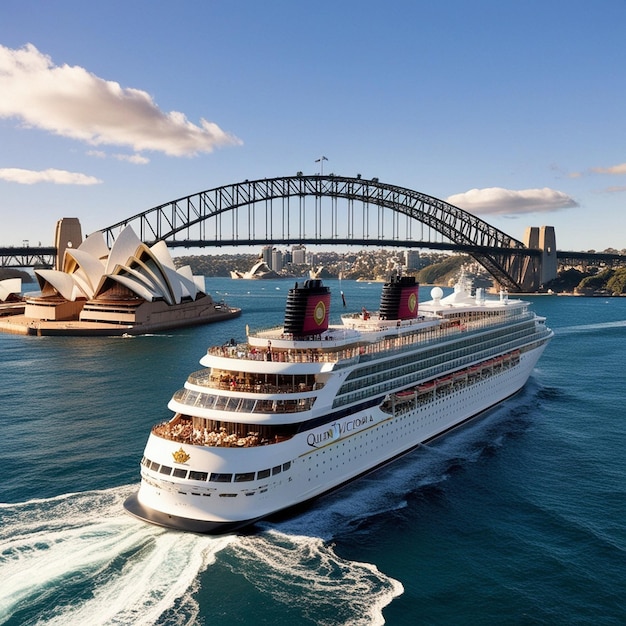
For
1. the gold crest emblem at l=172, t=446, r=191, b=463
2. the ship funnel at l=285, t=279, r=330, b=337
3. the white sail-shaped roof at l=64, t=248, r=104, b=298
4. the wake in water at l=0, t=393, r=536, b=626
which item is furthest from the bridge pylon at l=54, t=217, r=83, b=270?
the gold crest emblem at l=172, t=446, r=191, b=463

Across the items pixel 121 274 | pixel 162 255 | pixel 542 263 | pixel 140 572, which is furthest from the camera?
pixel 542 263

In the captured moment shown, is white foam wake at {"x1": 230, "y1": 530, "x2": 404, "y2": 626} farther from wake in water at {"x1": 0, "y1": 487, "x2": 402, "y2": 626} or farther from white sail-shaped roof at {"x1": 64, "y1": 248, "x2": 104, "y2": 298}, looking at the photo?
white sail-shaped roof at {"x1": 64, "y1": 248, "x2": 104, "y2": 298}

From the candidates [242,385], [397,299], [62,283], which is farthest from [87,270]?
[242,385]

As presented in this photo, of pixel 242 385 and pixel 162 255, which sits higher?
pixel 162 255

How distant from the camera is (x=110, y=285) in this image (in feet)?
238

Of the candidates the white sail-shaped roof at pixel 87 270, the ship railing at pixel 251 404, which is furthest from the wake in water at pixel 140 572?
the white sail-shaped roof at pixel 87 270

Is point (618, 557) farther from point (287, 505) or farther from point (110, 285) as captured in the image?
point (110, 285)

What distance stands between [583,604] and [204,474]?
33.1 ft

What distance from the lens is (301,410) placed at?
1812 cm

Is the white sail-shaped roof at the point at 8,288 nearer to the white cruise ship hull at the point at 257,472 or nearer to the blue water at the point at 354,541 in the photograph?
the blue water at the point at 354,541

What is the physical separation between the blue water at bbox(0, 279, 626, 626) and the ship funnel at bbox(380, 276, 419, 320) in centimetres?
638

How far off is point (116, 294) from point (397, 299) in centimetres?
5200

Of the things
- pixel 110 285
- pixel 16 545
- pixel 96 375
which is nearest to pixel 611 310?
pixel 110 285

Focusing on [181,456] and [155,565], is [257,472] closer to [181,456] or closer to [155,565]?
[181,456]
